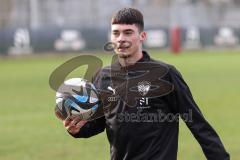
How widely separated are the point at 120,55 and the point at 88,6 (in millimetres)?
39679

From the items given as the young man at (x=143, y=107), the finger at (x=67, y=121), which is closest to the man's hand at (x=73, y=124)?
the finger at (x=67, y=121)

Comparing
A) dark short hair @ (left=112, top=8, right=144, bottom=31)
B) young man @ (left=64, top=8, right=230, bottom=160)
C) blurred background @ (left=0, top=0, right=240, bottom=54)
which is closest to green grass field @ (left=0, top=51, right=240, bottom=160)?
young man @ (left=64, top=8, right=230, bottom=160)

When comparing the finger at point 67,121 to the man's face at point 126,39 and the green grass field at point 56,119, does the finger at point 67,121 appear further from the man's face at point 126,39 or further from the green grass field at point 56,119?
the green grass field at point 56,119

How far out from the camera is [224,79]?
2144cm

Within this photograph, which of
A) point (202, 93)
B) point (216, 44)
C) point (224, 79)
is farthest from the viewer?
point (216, 44)

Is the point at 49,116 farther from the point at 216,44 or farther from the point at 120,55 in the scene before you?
the point at 216,44

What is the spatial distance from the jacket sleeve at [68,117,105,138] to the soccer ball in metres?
0.06

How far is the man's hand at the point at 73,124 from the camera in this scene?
4.50m

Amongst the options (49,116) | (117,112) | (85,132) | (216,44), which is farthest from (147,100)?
(216,44)

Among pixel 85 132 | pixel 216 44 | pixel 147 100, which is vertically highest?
pixel 147 100

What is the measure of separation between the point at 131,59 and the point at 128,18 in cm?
27

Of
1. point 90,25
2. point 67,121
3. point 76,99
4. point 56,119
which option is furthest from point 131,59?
point 90,25

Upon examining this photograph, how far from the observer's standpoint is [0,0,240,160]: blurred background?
1022cm

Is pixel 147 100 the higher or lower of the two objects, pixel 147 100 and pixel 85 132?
the higher
